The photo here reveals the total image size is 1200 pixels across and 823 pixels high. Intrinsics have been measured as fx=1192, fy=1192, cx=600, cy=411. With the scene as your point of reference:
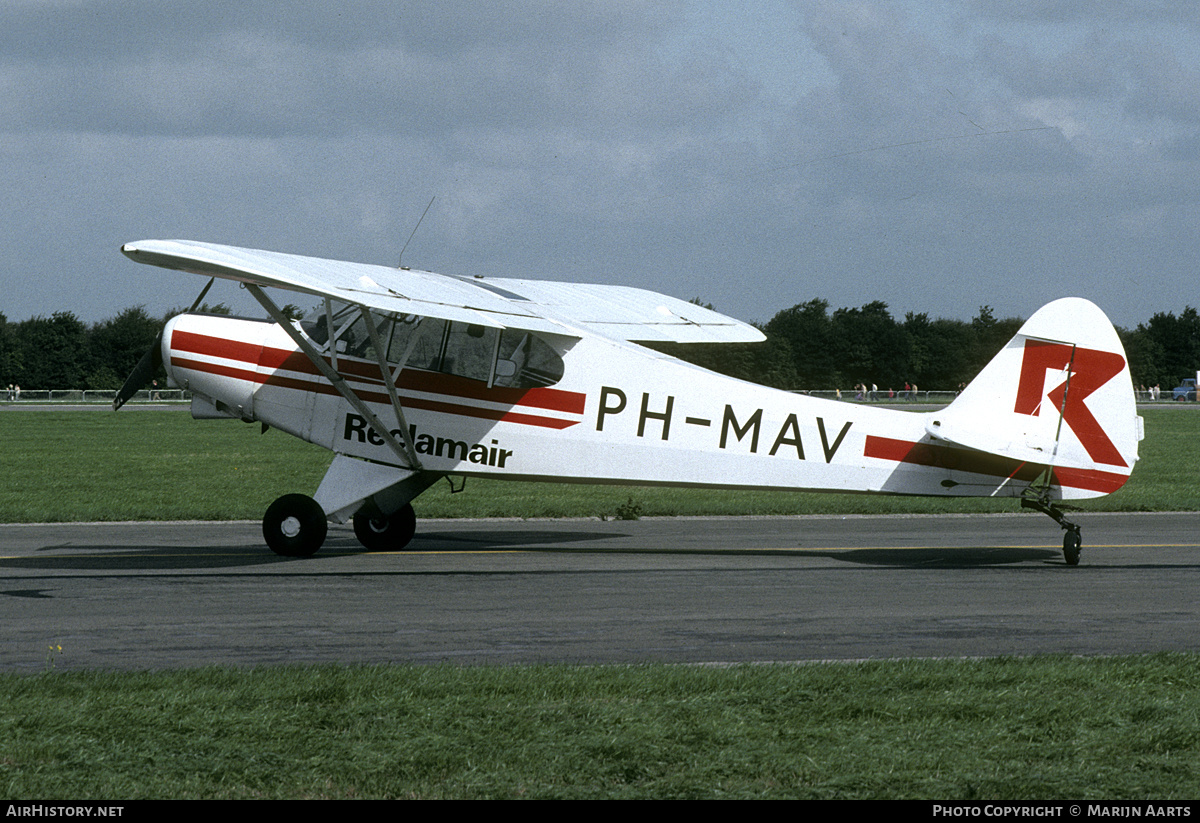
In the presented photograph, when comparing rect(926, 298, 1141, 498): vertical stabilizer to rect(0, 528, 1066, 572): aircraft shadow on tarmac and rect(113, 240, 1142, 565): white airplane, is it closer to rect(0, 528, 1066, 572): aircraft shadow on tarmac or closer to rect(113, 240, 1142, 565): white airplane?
rect(113, 240, 1142, 565): white airplane

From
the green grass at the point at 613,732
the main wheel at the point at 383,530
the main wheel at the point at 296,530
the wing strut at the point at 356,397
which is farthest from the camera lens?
the main wheel at the point at 383,530

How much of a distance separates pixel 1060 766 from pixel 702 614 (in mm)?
4475

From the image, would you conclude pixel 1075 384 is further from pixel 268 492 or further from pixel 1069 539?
pixel 268 492

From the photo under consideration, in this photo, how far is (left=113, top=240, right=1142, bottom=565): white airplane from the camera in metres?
11.8

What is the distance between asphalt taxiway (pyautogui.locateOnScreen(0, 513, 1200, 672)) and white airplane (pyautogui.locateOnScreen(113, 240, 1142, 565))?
0.91 meters

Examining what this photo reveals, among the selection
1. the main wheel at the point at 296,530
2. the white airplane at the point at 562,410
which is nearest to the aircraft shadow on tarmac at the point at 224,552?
the main wheel at the point at 296,530

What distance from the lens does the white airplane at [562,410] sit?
465 inches

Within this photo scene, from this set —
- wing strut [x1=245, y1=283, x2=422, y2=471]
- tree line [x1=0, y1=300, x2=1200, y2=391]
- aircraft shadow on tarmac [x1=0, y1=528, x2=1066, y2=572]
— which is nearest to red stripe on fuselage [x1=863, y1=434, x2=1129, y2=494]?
aircraft shadow on tarmac [x1=0, y1=528, x2=1066, y2=572]

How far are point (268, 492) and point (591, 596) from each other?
1318 cm

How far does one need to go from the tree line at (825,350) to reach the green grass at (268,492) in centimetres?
→ 5293

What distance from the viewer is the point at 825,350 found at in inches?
4562

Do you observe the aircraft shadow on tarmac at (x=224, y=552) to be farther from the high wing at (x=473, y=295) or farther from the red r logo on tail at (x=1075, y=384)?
the red r logo on tail at (x=1075, y=384)

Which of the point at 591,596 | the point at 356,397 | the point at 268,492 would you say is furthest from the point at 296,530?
the point at 268,492
